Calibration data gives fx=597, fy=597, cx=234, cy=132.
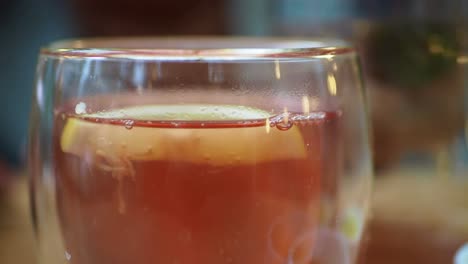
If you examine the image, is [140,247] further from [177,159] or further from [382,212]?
[382,212]

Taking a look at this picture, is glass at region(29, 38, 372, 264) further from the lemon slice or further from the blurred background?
the blurred background

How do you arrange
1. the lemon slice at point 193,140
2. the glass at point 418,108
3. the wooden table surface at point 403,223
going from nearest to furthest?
the lemon slice at point 193,140 → the wooden table surface at point 403,223 → the glass at point 418,108

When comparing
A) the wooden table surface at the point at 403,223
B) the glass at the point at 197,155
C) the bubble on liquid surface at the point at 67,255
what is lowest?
the wooden table surface at the point at 403,223

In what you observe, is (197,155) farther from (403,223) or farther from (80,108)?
(403,223)

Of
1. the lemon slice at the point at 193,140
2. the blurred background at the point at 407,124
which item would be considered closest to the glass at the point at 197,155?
the lemon slice at the point at 193,140

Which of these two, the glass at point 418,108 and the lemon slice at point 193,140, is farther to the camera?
the glass at point 418,108

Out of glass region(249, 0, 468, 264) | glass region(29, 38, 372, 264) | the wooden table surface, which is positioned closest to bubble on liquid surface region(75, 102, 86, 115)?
glass region(29, 38, 372, 264)

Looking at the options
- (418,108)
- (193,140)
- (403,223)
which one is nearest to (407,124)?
(418,108)

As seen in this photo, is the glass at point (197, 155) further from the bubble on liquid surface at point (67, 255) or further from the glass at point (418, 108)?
the glass at point (418, 108)

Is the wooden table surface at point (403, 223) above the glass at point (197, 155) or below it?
below
